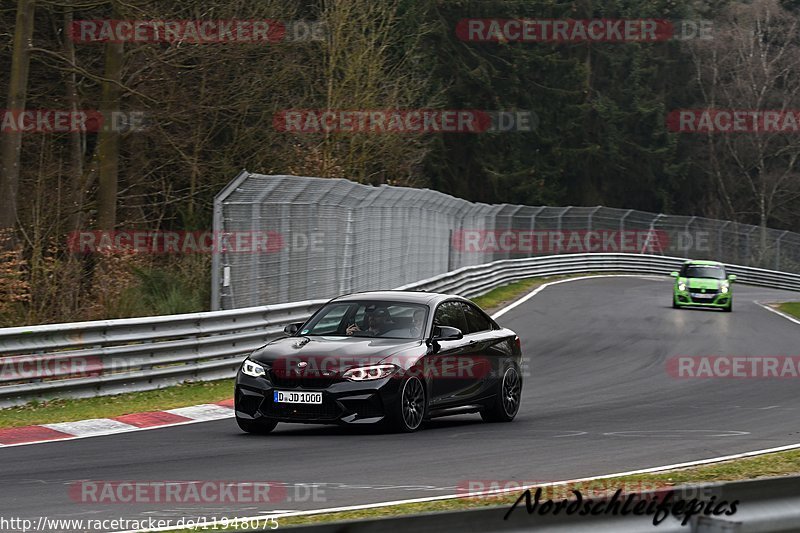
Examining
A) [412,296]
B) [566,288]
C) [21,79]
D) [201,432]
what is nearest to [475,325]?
[412,296]

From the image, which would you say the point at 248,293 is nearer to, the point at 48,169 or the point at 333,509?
the point at 48,169

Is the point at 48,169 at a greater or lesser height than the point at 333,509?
greater

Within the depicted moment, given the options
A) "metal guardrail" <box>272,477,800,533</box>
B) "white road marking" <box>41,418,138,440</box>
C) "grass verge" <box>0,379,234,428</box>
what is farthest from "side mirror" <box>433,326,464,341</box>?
"metal guardrail" <box>272,477,800,533</box>

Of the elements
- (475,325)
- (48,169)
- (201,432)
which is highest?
(48,169)

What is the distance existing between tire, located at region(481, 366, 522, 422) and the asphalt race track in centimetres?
19

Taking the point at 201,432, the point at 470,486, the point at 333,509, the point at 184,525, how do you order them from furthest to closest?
the point at 201,432 → the point at 470,486 → the point at 333,509 → the point at 184,525

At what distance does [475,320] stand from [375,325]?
1.49 meters

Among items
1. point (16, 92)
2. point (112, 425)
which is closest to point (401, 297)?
point (112, 425)

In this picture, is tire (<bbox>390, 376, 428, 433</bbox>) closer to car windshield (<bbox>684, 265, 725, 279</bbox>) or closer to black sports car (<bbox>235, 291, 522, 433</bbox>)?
black sports car (<bbox>235, 291, 522, 433</bbox>)

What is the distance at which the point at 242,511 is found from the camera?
778 cm

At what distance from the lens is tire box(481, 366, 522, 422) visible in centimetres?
1378

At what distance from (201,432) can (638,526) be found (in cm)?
836

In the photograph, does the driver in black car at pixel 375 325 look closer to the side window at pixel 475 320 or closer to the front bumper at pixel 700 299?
the side window at pixel 475 320

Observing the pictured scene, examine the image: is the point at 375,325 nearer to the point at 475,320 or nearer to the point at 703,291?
the point at 475,320
